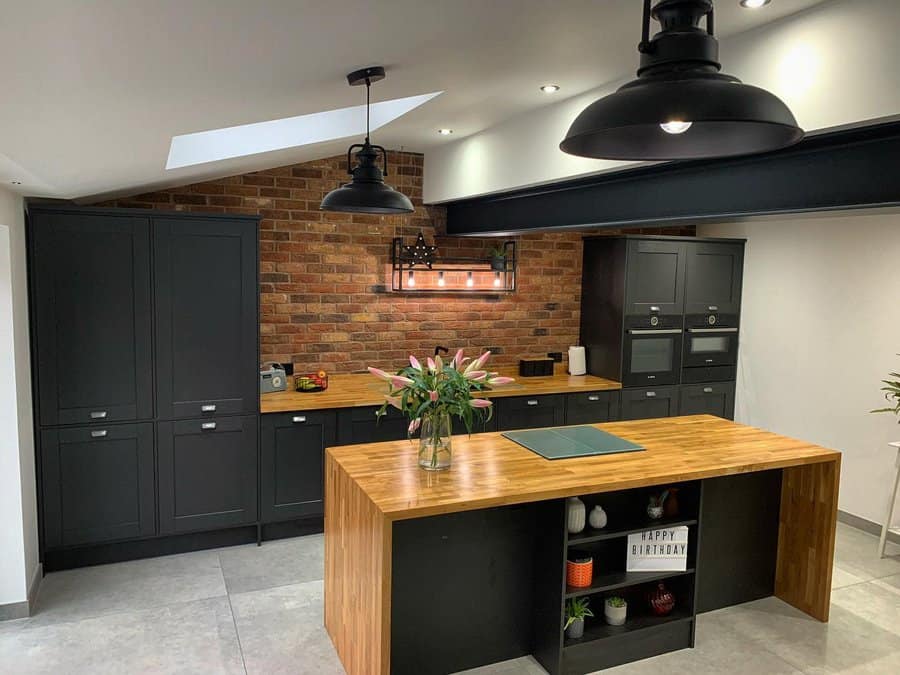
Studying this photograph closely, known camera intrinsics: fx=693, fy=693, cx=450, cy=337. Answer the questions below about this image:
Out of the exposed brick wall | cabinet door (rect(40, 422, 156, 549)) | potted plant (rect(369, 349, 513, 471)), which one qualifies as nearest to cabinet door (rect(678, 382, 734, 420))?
the exposed brick wall

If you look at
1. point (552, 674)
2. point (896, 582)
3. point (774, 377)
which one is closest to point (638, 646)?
point (552, 674)

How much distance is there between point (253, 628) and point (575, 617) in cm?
160

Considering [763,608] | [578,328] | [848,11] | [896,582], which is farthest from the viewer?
[578,328]

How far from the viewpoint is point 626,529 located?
3.25 metres

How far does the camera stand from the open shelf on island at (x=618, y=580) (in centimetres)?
312

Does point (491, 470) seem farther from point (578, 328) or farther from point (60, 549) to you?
point (578, 328)

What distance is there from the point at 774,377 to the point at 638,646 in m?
3.20

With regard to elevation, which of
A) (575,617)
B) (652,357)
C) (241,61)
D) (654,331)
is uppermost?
(241,61)

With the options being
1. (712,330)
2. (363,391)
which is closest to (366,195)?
(363,391)

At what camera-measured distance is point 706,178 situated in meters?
3.03

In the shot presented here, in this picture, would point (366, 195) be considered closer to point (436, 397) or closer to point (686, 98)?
point (436, 397)

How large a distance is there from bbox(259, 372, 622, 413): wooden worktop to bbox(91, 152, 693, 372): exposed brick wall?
30 cm

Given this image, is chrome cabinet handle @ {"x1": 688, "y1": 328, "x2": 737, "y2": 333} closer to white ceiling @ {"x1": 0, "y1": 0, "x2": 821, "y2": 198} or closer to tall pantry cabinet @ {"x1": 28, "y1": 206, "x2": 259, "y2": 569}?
white ceiling @ {"x1": 0, "y1": 0, "x2": 821, "y2": 198}

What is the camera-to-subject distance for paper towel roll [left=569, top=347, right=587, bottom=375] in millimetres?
5926
